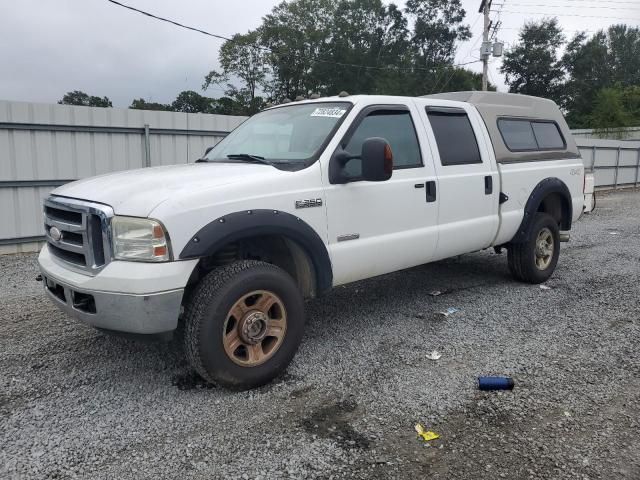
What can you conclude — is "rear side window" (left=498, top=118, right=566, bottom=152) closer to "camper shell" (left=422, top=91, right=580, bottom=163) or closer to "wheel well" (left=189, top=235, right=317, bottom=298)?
"camper shell" (left=422, top=91, right=580, bottom=163)

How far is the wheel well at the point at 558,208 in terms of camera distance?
6.14 m

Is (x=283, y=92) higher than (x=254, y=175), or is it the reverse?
(x=283, y=92)

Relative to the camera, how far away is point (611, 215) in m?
13.2

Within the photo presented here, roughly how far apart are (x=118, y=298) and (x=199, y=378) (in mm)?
969

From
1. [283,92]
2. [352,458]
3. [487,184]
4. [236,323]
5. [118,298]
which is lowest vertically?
[352,458]

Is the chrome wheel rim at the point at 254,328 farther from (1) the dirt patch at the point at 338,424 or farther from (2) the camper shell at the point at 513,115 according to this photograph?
(2) the camper shell at the point at 513,115

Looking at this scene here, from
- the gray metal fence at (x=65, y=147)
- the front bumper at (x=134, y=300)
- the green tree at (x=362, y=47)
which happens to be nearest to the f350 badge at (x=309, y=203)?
the front bumper at (x=134, y=300)

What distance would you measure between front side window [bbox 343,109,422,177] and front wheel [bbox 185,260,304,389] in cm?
113

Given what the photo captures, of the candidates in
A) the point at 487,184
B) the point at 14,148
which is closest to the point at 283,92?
the point at 14,148

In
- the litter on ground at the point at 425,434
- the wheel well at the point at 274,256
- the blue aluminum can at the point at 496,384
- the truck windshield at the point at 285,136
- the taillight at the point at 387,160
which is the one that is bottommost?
the litter on ground at the point at 425,434

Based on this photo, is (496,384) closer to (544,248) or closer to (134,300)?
(134,300)

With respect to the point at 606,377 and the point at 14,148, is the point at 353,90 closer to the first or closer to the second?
the point at 14,148

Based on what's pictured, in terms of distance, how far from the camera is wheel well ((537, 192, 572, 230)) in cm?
614

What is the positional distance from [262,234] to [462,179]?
2276mm
